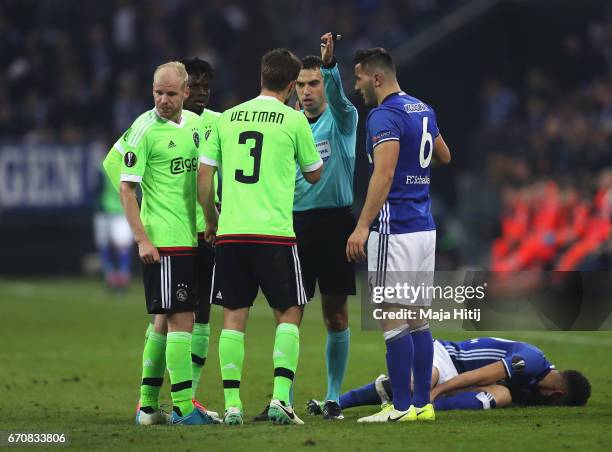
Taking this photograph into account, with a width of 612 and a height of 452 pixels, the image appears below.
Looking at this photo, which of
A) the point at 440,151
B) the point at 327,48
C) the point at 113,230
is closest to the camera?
the point at 327,48

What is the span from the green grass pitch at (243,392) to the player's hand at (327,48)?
7.40 feet

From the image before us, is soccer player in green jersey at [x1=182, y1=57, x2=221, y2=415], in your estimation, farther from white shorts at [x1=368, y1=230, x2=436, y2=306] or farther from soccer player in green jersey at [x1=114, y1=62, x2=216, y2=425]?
white shorts at [x1=368, y1=230, x2=436, y2=306]

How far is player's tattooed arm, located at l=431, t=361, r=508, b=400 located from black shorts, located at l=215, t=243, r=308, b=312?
4.83ft

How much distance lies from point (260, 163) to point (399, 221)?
943 millimetres

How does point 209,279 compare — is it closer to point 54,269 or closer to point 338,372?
point 338,372

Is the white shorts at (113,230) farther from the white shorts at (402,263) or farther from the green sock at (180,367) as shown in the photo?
the white shorts at (402,263)

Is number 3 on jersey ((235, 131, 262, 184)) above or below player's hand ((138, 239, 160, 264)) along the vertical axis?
above

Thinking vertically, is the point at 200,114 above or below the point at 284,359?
above

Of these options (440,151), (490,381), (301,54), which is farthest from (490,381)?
(301,54)

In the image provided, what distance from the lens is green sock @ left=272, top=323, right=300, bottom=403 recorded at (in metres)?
7.83

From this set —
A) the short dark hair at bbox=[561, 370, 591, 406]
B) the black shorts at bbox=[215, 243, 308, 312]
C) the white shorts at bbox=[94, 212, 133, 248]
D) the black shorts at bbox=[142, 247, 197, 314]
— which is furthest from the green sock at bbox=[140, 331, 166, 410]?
the white shorts at bbox=[94, 212, 133, 248]

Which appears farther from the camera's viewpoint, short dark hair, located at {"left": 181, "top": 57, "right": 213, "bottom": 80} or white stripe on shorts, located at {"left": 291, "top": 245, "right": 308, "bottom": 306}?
short dark hair, located at {"left": 181, "top": 57, "right": 213, "bottom": 80}

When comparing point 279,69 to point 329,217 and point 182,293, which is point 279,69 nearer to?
point 329,217

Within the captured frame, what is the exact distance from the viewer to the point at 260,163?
7848mm
